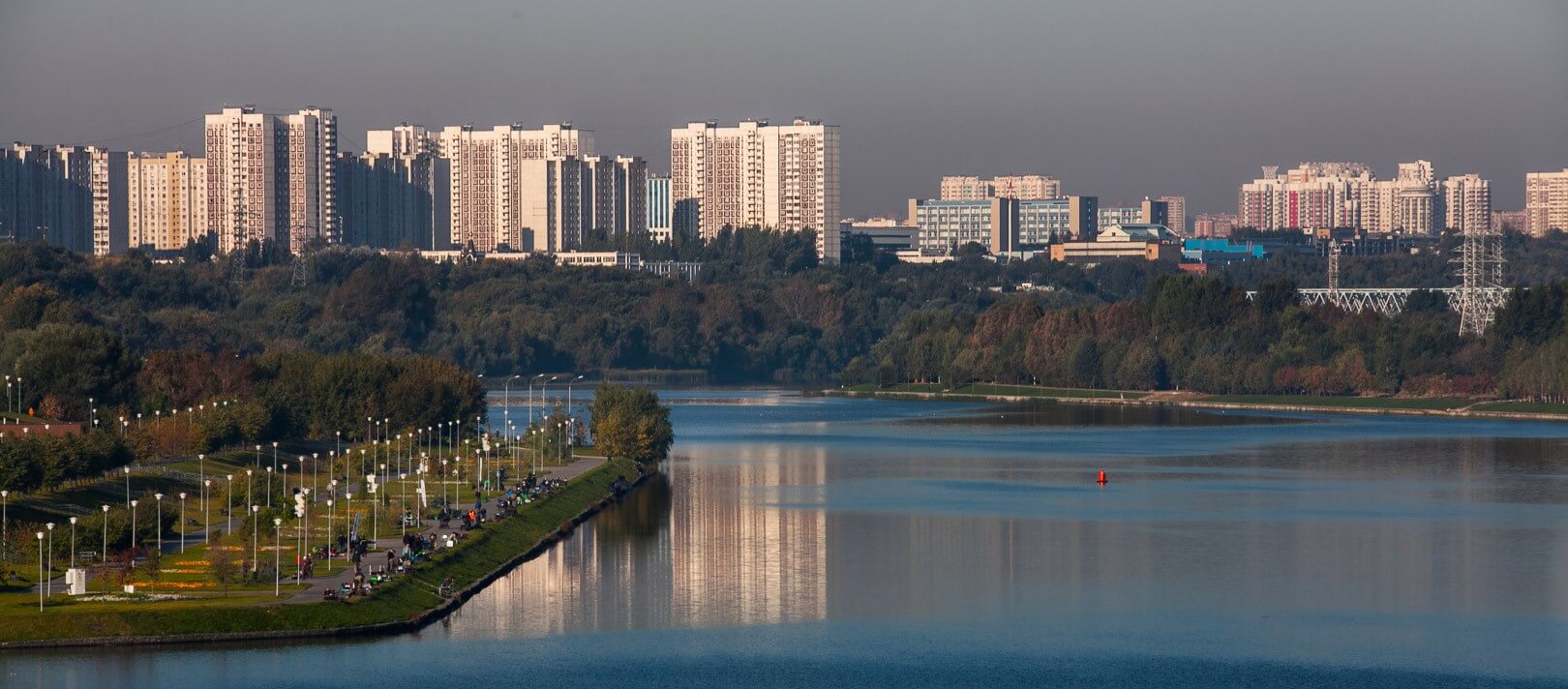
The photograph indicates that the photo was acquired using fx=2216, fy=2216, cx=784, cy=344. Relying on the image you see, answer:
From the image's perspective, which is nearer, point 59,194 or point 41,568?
point 41,568

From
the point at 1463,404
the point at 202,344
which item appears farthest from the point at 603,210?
the point at 1463,404

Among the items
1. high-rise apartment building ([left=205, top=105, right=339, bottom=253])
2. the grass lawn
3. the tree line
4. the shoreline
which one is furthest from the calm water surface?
high-rise apartment building ([left=205, top=105, right=339, bottom=253])

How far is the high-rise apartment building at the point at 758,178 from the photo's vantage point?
156 m

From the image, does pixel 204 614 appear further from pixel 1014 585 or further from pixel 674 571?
pixel 1014 585

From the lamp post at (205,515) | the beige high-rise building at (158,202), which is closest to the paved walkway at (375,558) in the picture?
the lamp post at (205,515)

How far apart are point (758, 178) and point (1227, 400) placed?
71693 mm

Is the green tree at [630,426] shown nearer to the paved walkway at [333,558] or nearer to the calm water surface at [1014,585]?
the calm water surface at [1014,585]

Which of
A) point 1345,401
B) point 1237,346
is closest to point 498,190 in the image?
point 1237,346

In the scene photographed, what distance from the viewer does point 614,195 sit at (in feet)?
534

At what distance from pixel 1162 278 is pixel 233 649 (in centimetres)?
7923

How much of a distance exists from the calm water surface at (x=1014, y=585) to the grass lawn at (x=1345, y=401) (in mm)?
23631

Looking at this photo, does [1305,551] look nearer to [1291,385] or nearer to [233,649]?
[233,649]

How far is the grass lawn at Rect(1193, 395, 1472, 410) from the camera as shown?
286 ft

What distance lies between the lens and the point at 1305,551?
41188 millimetres
